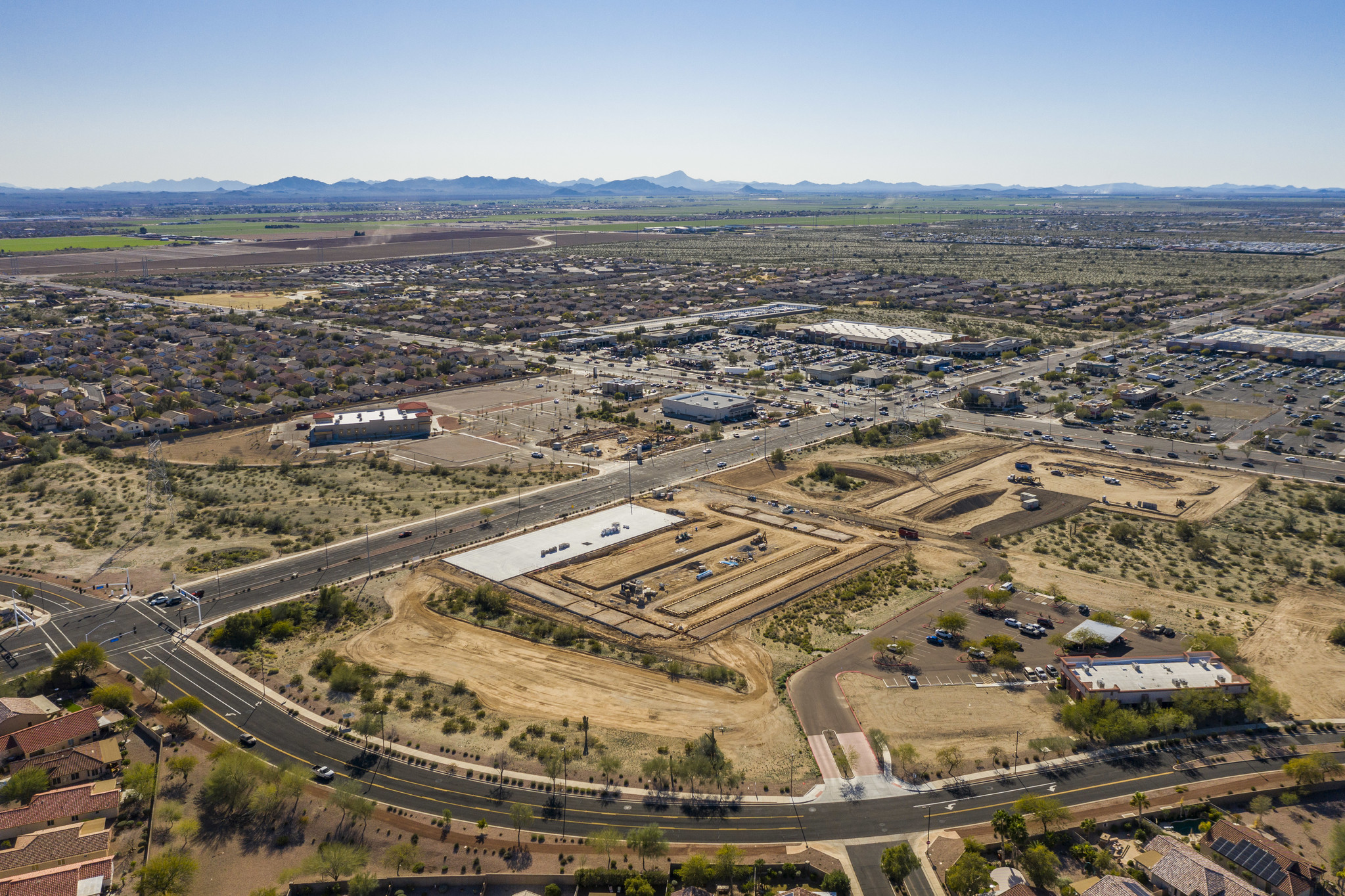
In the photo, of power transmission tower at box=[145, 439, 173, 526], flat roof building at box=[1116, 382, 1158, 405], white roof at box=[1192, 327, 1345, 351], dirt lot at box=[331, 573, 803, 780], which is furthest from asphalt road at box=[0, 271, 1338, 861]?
white roof at box=[1192, 327, 1345, 351]

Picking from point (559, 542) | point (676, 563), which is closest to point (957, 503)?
point (676, 563)

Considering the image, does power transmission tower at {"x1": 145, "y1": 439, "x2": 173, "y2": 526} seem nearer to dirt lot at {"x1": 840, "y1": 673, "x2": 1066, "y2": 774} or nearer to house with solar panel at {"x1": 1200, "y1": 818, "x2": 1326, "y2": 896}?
dirt lot at {"x1": 840, "y1": 673, "x2": 1066, "y2": 774}

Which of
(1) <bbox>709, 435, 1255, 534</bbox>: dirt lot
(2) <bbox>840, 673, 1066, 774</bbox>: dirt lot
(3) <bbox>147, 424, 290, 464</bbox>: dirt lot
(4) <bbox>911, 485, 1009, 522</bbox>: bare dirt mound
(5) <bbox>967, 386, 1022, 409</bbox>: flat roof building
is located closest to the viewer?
(2) <bbox>840, 673, 1066, 774</bbox>: dirt lot

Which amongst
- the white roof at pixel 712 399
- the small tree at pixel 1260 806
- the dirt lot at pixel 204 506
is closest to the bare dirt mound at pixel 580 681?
the dirt lot at pixel 204 506

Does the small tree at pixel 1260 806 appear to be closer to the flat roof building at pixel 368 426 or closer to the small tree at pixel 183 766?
the small tree at pixel 183 766

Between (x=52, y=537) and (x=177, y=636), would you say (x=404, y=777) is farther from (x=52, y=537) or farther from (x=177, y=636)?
(x=52, y=537)

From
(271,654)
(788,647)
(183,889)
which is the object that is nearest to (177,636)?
(271,654)

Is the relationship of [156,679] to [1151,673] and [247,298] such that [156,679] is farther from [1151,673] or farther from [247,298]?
[247,298]
